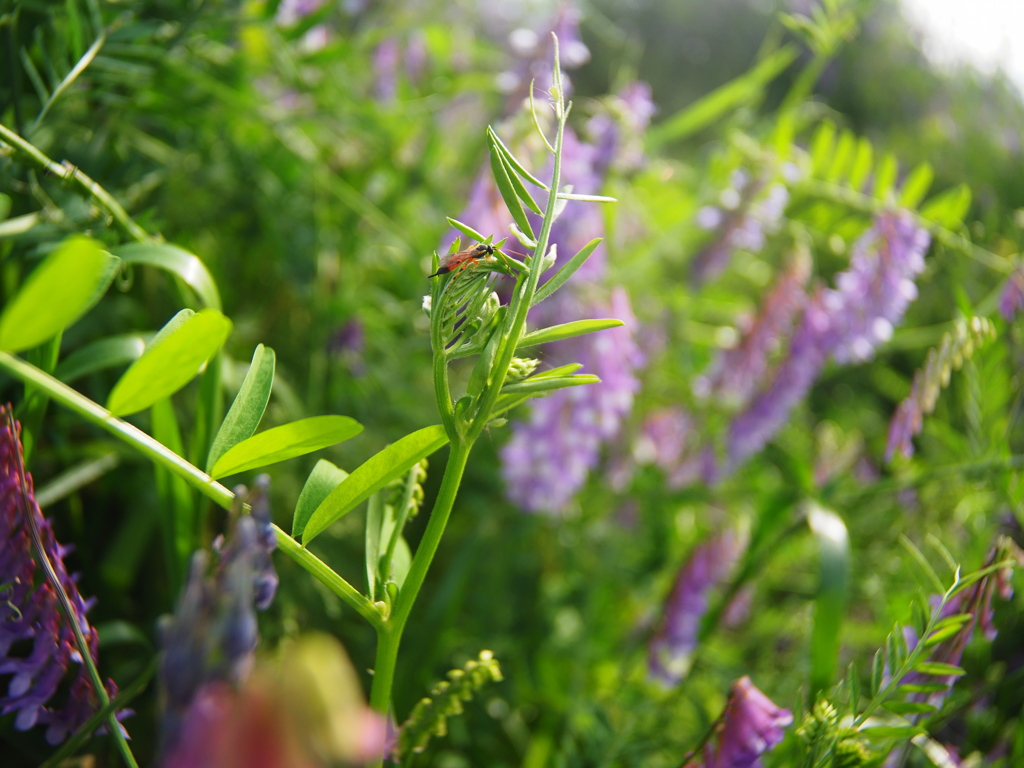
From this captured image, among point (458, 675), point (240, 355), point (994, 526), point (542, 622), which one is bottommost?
point (542, 622)

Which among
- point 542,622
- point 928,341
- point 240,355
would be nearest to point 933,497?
point 928,341

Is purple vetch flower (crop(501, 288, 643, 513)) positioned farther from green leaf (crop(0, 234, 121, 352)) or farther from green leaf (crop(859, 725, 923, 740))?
green leaf (crop(0, 234, 121, 352))

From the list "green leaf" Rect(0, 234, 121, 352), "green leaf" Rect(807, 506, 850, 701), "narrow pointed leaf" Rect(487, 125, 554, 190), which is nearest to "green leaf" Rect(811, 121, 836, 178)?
"green leaf" Rect(807, 506, 850, 701)

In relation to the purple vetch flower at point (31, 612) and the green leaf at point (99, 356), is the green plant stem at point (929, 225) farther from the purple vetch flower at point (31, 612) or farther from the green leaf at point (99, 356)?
the purple vetch flower at point (31, 612)

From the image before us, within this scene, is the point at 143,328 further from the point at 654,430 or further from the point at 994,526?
the point at 994,526

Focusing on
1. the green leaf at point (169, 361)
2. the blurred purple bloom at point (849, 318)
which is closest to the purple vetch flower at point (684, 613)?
the blurred purple bloom at point (849, 318)

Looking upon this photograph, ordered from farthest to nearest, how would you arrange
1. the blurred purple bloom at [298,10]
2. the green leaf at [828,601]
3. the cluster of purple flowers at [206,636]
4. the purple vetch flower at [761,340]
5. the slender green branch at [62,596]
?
the blurred purple bloom at [298,10], the purple vetch flower at [761,340], the green leaf at [828,601], the slender green branch at [62,596], the cluster of purple flowers at [206,636]
